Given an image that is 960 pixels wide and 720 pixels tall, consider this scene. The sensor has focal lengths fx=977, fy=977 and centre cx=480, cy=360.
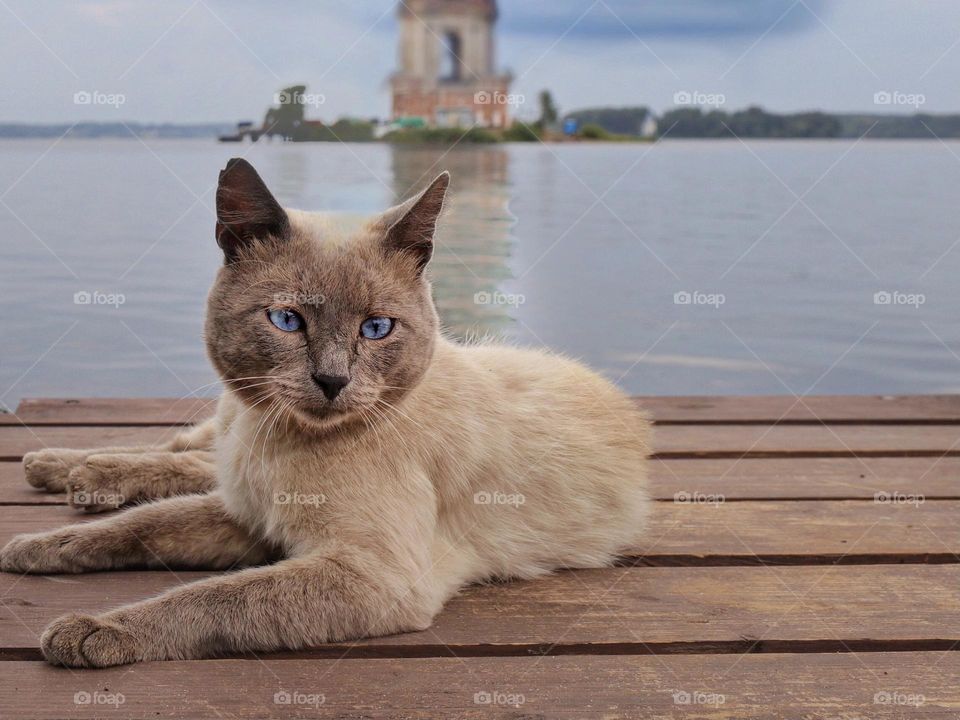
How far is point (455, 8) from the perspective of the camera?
14.0ft

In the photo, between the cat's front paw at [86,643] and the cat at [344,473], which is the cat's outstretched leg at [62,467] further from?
the cat's front paw at [86,643]

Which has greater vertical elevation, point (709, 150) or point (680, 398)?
point (709, 150)

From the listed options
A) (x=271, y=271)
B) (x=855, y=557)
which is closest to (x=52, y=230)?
(x=271, y=271)

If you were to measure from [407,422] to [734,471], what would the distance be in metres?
1.11

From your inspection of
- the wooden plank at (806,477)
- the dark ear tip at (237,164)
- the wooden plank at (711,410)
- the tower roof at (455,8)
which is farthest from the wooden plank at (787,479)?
the tower roof at (455,8)

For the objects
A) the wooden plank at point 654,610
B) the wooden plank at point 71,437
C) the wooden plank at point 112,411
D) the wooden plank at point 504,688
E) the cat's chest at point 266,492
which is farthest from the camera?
the wooden plank at point 112,411

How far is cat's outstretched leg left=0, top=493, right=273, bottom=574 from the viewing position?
1.90 m

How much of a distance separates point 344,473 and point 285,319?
1.01 feet

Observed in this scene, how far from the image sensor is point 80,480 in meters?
2.24

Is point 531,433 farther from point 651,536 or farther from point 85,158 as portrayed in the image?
point 85,158

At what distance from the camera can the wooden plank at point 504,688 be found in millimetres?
1430

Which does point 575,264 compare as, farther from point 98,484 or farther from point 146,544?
point 146,544

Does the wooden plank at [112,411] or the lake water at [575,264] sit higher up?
the lake water at [575,264]

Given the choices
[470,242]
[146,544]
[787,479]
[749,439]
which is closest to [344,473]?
[146,544]
